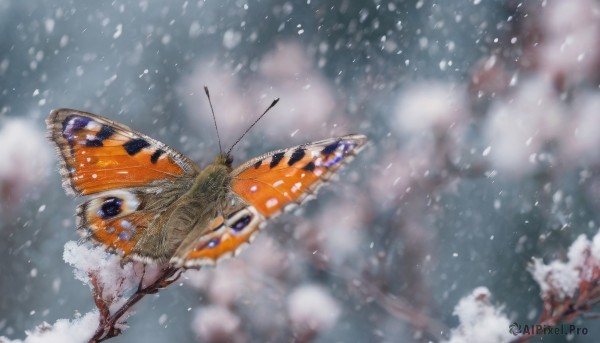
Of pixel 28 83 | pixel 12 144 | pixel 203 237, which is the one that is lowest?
pixel 203 237

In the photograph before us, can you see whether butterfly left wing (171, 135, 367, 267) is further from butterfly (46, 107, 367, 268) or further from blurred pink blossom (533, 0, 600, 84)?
blurred pink blossom (533, 0, 600, 84)

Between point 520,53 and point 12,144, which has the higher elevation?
point 520,53

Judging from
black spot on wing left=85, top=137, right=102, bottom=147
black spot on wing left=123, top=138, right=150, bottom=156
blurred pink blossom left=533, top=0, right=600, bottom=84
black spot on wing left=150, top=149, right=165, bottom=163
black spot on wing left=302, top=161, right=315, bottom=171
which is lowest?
black spot on wing left=85, top=137, right=102, bottom=147

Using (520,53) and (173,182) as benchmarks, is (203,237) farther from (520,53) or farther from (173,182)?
(520,53)

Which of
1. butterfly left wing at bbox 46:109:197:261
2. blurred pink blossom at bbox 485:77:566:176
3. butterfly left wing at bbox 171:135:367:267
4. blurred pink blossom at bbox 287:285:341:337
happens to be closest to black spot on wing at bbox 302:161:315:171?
butterfly left wing at bbox 171:135:367:267

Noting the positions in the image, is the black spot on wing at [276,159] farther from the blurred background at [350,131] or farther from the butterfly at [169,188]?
the blurred background at [350,131]

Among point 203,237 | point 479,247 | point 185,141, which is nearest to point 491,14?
point 479,247

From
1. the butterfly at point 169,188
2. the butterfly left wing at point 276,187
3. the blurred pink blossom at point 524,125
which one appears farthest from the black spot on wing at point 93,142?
the blurred pink blossom at point 524,125

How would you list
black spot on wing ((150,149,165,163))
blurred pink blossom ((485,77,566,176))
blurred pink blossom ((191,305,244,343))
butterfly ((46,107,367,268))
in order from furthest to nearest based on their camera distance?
blurred pink blossom ((485,77,566,176))
blurred pink blossom ((191,305,244,343))
black spot on wing ((150,149,165,163))
butterfly ((46,107,367,268))
